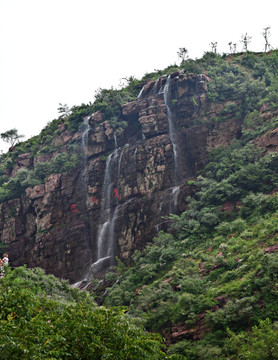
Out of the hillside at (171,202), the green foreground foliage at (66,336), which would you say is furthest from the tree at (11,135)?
the green foreground foliage at (66,336)

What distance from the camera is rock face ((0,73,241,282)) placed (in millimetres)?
30516

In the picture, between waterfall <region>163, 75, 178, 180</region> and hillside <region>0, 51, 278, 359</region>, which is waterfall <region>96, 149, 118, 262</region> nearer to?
hillside <region>0, 51, 278, 359</region>

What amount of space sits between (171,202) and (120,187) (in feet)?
20.8

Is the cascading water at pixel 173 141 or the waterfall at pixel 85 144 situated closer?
the cascading water at pixel 173 141

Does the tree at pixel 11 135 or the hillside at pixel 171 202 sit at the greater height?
the tree at pixel 11 135

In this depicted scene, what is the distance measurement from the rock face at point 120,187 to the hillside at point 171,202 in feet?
0.39

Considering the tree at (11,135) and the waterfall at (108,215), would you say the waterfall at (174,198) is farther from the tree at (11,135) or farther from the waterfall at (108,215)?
the tree at (11,135)

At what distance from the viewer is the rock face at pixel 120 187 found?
30.5 metres

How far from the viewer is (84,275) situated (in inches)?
1182

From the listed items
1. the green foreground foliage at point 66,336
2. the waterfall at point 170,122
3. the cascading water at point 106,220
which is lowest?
the green foreground foliage at point 66,336

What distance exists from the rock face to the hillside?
118 mm

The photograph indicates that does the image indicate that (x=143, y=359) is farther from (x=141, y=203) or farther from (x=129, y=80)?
(x=129, y=80)

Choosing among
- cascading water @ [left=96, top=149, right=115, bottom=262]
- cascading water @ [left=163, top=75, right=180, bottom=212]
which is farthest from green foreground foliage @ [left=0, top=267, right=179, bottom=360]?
cascading water @ [left=96, top=149, right=115, bottom=262]

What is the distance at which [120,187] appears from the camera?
33.8m
